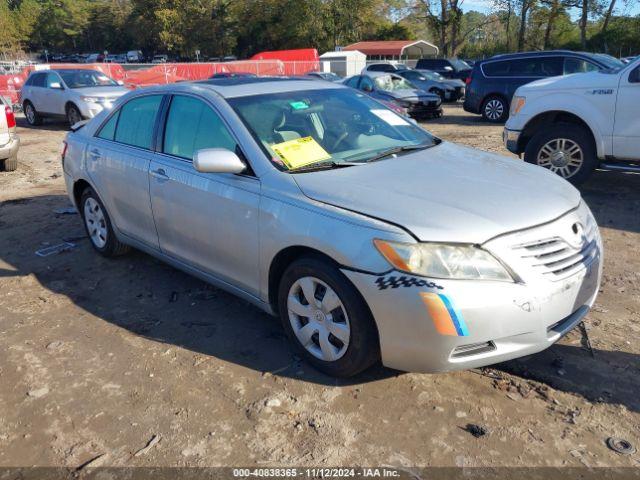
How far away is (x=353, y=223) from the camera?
9.25 feet

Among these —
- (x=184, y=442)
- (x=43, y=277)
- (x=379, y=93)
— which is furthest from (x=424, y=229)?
(x=379, y=93)

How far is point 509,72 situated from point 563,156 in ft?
28.4

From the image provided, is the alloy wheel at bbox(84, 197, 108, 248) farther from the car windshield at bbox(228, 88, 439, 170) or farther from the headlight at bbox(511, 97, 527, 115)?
the headlight at bbox(511, 97, 527, 115)

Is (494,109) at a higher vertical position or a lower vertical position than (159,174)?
lower

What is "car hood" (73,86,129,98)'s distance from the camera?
13745mm

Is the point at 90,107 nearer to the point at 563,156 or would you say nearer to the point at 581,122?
the point at 563,156

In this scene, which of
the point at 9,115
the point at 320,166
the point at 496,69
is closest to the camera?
the point at 320,166

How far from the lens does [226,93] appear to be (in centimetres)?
384

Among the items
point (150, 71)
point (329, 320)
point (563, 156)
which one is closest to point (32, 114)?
point (150, 71)

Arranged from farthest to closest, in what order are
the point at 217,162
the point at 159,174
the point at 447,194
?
the point at 159,174 → the point at 217,162 → the point at 447,194

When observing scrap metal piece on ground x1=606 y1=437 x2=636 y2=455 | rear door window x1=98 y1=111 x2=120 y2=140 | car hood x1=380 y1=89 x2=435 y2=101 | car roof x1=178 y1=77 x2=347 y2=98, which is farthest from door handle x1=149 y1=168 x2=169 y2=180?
car hood x1=380 y1=89 x2=435 y2=101

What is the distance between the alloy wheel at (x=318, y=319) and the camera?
2.99 metres

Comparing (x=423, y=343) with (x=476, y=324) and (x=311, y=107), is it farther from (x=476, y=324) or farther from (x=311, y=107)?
(x=311, y=107)

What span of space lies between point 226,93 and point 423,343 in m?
2.26
